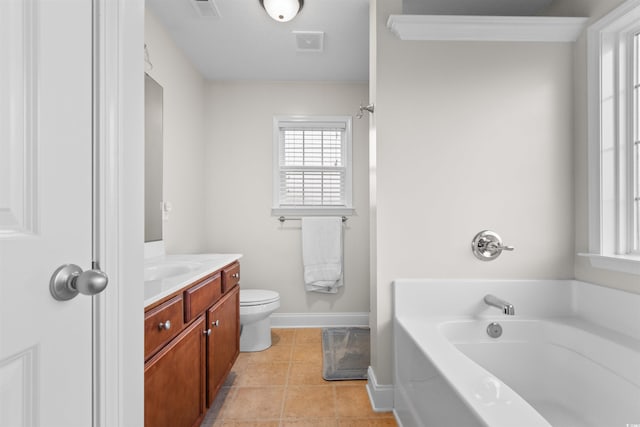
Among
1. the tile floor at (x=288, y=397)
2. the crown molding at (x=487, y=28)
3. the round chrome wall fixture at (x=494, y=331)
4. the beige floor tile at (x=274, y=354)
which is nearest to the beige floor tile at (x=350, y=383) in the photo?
the tile floor at (x=288, y=397)

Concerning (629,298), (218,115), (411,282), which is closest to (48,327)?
(411,282)

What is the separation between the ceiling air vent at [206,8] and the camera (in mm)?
1981

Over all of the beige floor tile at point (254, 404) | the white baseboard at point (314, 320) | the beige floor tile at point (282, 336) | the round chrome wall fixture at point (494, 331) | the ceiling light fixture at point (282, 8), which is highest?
the ceiling light fixture at point (282, 8)

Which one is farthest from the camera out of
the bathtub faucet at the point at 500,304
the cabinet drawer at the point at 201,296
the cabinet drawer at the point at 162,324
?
the bathtub faucet at the point at 500,304

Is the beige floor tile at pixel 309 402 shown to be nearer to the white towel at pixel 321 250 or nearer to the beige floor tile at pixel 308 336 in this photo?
the beige floor tile at pixel 308 336

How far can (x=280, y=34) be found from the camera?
2.35 metres

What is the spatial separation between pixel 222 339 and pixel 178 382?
56 centimetres

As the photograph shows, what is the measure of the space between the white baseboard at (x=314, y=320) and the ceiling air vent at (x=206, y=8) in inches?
97.8

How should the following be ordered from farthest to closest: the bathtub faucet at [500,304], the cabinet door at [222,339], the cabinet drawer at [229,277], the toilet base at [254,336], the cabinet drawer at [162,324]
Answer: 1. the toilet base at [254,336]
2. the cabinet drawer at [229,277]
3. the cabinet door at [222,339]
4. the bathtub faucet at [500,304]
5. the cabinet drawer at [162,324]

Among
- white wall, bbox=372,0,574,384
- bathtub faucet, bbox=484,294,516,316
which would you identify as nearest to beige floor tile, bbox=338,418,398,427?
white wall, bbox=372,0,574,384

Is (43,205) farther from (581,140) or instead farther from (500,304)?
(581,140)

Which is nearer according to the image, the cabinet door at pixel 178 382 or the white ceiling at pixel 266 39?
the cabinet door at pixel 178 382

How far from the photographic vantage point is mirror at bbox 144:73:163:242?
195 centimetres

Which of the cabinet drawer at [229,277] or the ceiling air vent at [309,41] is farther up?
the ceiling air vent at [309,41]
